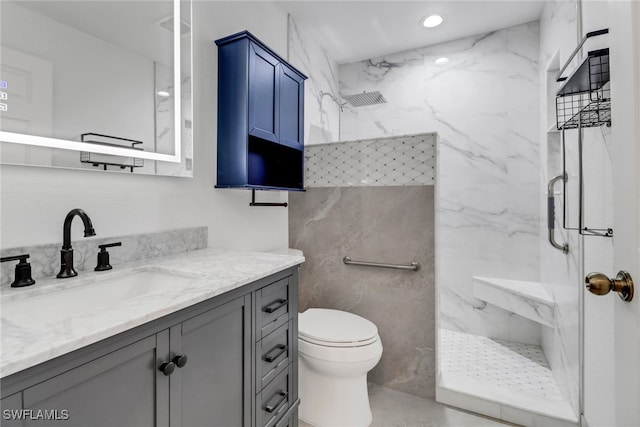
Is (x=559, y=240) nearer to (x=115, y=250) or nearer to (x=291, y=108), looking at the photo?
(x=291, y=108)

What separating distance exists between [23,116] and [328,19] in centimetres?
214

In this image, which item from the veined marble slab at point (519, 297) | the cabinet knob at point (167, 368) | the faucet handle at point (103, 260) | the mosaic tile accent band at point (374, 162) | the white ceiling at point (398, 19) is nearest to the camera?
the cabinet knob at point (167, 368)

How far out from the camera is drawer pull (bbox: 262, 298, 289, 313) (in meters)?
1.16

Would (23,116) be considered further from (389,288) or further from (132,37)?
(389,288)

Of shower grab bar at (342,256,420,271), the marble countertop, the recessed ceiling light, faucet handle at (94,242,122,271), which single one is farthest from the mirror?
the recessed ceiling light

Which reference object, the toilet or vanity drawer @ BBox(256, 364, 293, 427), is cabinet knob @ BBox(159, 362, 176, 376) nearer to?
vanity drawer @ BBox(256, 364, 293, 427)

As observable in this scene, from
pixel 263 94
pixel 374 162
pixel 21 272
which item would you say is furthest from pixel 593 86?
pixel 21 272

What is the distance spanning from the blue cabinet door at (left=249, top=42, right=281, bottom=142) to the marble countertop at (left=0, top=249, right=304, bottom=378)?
28.0 inches

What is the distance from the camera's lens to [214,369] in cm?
94

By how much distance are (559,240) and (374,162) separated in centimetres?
129

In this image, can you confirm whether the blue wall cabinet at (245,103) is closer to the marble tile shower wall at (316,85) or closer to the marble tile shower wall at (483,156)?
the marble tile shower wall at (316,85)

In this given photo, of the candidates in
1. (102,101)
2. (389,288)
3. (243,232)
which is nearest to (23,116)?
(102,101)

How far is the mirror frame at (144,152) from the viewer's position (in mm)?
943

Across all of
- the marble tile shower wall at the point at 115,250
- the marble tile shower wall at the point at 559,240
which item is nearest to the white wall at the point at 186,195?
the marble tile shower wall at the point at 115,250
